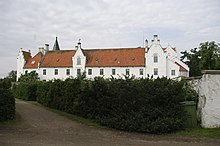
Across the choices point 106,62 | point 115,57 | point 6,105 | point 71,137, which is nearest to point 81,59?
point 106,62

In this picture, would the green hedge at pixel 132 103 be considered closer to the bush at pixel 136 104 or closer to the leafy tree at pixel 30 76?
the bush at pixel 136 104

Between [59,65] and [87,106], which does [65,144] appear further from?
[59,65]

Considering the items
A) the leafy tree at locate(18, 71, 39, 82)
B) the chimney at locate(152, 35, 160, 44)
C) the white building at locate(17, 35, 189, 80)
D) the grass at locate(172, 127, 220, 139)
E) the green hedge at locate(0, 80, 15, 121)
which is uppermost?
→ the chimney at locate(152, 35, 160, 44)

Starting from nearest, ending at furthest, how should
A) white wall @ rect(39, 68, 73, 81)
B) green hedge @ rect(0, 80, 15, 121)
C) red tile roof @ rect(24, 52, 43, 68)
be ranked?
green hedge @ rect(0, 80, 15, 121) → white wall @ rect(39, 68, 73, 81) → red tile roof @ rect(24, 52, 43, 68)

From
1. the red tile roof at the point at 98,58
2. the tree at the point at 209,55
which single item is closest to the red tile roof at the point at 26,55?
the red tile roof at the point at 98,58

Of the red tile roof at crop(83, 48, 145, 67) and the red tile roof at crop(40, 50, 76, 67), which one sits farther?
the red tile roof at crop(40, 50, 76, 67)

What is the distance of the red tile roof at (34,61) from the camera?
72331 mm

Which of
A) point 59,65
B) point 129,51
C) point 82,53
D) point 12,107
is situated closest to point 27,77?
point 59,65

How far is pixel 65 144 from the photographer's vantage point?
33.7ft

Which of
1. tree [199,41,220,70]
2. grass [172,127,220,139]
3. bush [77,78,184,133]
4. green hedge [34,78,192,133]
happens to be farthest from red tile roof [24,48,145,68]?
grass [172,127,220,139]

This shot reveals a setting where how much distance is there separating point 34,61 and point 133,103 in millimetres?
62181

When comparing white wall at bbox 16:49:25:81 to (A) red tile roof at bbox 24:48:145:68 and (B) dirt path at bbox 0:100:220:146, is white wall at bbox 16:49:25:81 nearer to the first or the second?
(A) red tile roof at bbox 24:48:145:68

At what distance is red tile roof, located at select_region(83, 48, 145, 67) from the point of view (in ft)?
211

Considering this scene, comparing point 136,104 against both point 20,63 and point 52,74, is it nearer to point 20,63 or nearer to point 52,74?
point 52,74
